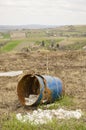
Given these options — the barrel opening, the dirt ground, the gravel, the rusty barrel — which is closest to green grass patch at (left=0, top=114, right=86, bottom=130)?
the gravel

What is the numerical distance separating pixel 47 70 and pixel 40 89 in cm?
489

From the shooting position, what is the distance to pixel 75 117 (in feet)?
23.1

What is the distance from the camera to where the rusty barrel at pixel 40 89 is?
8.43 m

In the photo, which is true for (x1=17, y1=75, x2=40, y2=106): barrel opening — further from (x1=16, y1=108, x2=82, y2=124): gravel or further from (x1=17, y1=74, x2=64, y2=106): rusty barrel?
(x1=16, y1=108, x2=82, y2=124): gravel

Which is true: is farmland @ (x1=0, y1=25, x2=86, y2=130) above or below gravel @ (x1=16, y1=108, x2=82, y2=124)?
below

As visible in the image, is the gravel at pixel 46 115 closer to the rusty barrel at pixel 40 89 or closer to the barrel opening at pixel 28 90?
the rusty barrel at pixel 40 89

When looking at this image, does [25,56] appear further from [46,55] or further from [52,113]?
[52,113]

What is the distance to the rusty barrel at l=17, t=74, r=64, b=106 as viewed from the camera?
27.7ft

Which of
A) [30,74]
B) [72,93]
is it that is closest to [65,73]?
[72,93]

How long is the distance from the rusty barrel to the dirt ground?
0.26m

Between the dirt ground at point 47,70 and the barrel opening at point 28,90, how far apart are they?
0.71 ft

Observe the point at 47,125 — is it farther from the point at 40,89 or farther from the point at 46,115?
the point at 40,89

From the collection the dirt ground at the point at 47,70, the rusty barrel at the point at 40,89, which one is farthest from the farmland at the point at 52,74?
the rusty barrel at the point at 40,89

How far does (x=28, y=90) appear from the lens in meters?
9.57
